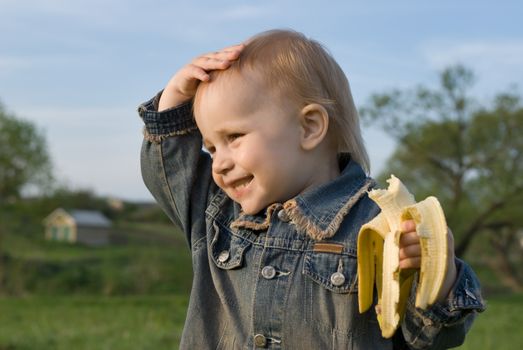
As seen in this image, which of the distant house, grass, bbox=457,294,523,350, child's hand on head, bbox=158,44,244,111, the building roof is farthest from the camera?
the building roof

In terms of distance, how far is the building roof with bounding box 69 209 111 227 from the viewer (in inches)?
1591

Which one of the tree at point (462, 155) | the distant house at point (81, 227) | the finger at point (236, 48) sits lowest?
the distant house at point (81, 227)

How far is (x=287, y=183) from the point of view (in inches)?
89.1

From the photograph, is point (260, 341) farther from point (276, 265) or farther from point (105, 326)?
point (105, 326)

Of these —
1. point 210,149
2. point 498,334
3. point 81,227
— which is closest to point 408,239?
point 210,149

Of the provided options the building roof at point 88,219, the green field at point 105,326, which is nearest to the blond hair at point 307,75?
the green field at point 105,326

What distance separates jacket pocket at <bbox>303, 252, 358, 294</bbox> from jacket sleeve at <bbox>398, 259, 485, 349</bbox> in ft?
0.54

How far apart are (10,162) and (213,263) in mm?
21584

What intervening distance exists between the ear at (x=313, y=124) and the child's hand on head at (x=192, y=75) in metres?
0.26

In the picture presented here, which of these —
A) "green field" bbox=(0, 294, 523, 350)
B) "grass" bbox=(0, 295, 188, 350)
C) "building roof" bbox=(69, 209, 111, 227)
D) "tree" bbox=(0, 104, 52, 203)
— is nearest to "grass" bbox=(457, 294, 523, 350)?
"green field" bbox=(0, 294, 523, 350)

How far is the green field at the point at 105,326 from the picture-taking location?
7.60 metres

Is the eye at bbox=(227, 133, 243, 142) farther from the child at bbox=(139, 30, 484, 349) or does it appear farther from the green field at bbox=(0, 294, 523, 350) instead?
the green field at bbox=(0, 294, 523, 350)

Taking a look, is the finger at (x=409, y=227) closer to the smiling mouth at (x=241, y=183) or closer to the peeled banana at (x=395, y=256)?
the peeled banana at (x=395, y=256)

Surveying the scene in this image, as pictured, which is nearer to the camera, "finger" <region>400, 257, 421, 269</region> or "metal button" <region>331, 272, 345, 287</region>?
"finger" <region>400, 257, 421, 269</region>
